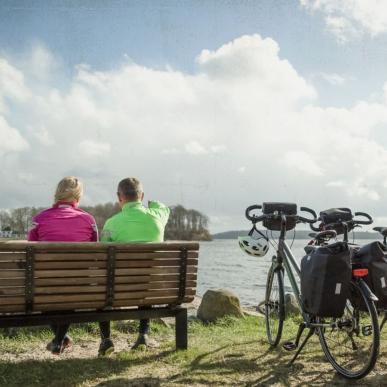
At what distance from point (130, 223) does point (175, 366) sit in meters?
1.61

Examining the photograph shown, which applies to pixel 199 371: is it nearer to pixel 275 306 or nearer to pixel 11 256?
pixel 275 306

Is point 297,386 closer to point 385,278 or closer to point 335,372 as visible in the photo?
point 335,372

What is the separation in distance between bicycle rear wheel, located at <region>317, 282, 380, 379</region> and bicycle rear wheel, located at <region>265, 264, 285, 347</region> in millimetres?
635

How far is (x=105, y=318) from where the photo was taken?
18.9 feet

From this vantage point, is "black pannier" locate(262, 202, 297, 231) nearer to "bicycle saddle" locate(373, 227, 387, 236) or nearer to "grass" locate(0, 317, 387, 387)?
"bicycle saddle" locate(373, 227, 387, 236)

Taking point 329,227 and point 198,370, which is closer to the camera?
point 198,370

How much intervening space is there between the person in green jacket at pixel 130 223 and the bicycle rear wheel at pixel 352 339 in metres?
2.07

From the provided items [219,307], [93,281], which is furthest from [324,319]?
[219,307]

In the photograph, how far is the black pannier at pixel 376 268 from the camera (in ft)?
16.6

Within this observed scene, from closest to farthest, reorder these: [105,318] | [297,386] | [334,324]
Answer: [297,386]
[334,324]
[105,318]

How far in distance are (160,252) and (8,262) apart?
157cm

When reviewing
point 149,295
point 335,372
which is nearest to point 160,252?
point 149,295

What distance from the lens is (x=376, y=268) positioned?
5.06 metres

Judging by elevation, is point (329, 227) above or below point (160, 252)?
above
